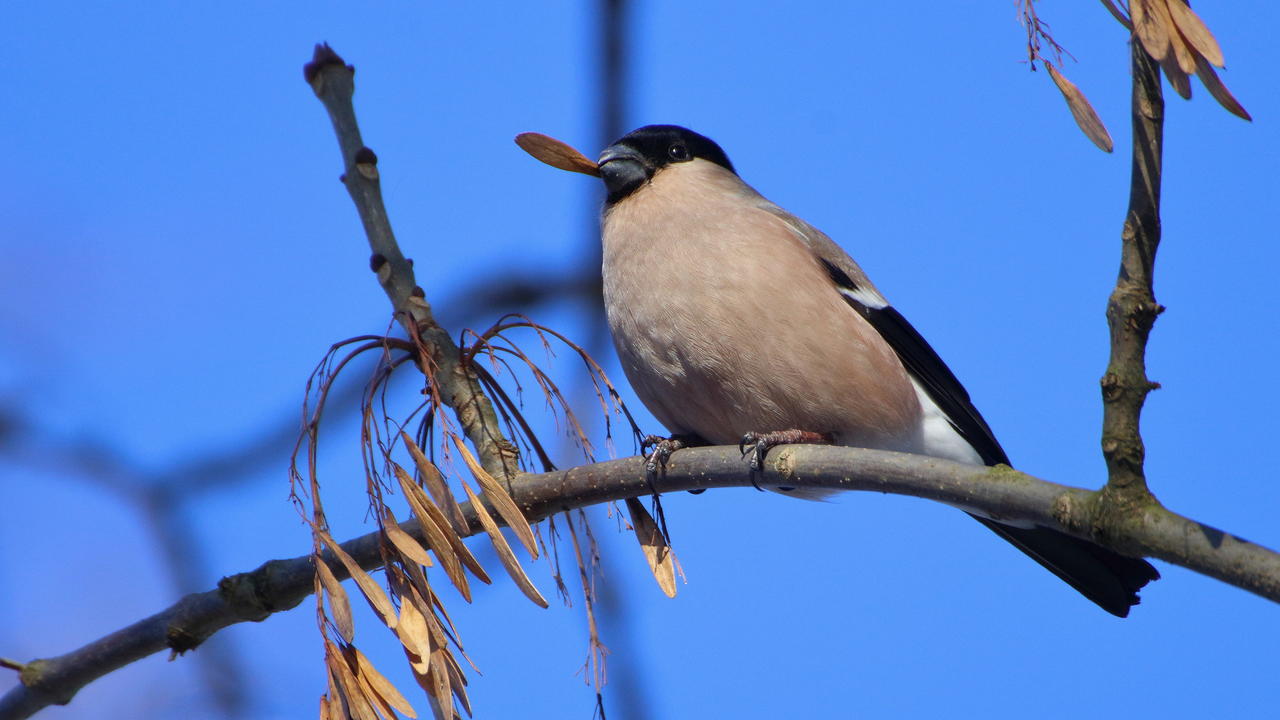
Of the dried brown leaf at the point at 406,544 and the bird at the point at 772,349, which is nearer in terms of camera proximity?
the dried brown leaf at the point at 406,544

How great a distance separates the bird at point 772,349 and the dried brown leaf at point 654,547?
1.00ft

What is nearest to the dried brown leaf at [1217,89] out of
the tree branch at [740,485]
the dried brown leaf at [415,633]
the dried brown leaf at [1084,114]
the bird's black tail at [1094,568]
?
the dried brown leaf at [1084,114]

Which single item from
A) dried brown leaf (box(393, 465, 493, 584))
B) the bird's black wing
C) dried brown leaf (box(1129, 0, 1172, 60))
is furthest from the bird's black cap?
dried brown leaf (box(1129, 0, 1172, 60))

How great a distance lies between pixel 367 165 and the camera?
12.7 feet

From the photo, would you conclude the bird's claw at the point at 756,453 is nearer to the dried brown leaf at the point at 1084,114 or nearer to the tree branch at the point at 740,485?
the tree branch at the point at 740,485

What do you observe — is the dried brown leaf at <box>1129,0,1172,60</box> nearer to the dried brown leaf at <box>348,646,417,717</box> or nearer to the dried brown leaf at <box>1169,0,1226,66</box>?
the dried brown leaf at <box>1169,0,1226,66</box>

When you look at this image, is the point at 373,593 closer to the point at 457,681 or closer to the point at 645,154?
the point at 457,681

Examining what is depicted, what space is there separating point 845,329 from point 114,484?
2926 mm

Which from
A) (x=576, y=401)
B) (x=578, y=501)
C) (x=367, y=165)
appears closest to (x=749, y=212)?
(x=576, y=401)

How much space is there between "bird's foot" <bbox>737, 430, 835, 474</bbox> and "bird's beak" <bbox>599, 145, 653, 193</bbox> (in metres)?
1.33

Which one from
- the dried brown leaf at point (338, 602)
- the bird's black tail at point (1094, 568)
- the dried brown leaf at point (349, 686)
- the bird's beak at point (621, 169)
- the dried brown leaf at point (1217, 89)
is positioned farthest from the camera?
the bird's beak at point (621, 169)

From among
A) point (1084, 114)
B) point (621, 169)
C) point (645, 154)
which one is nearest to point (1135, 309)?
point (1084, 114)

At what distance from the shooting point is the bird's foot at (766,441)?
323 centimetres

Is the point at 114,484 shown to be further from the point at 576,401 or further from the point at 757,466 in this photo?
the point at 757,466
